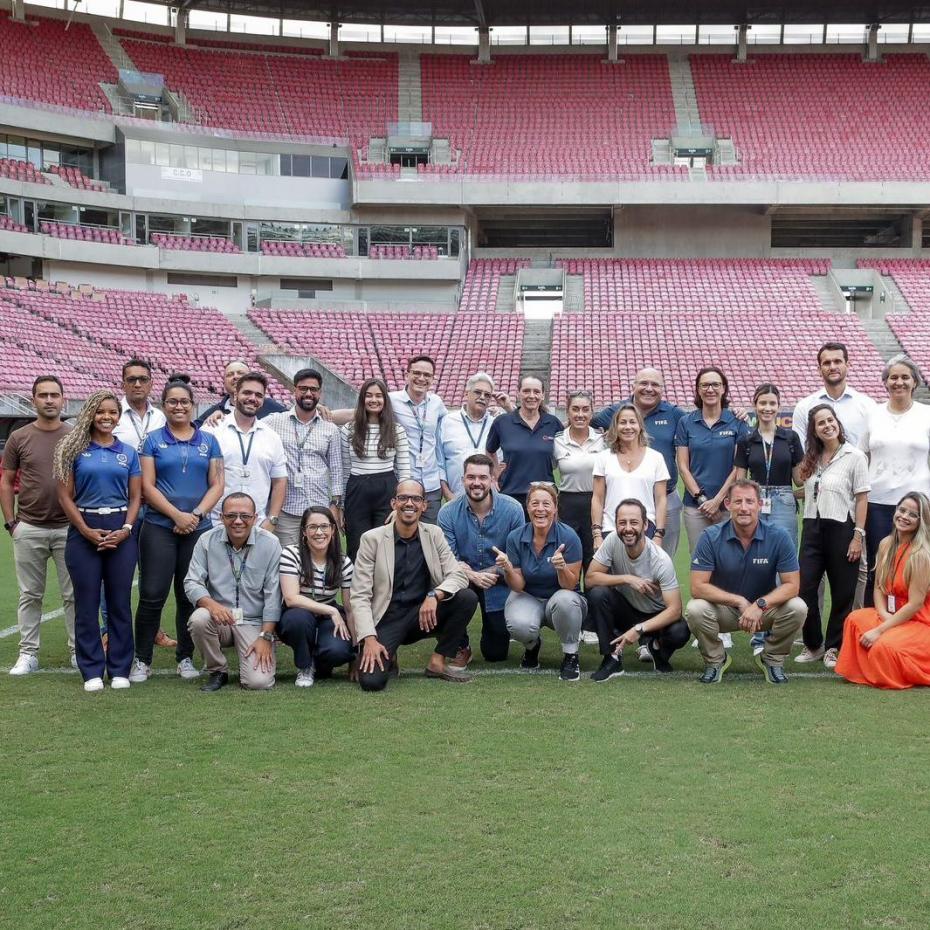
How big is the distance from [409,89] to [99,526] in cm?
3575

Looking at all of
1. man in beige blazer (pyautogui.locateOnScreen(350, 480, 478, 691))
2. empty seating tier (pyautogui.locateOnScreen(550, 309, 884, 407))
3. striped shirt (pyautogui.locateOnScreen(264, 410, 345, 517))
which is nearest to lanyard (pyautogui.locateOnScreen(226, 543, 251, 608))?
man in beige blazer (pyautogui.locateOnScreen(350, 480, 478, 691))

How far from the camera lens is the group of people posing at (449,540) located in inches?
234

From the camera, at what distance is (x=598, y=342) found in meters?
29.7

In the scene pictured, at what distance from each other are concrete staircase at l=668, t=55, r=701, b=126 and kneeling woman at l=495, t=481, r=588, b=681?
111ft

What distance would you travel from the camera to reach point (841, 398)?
6.92 m

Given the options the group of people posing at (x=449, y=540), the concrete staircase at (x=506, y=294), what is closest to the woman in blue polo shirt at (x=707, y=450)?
the group of people posing at (x=449, y=540)

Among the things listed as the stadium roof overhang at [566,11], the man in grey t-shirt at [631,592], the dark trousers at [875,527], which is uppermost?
the stadium roof overhang at [566,11]

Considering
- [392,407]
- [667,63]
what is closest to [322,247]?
[667,63]

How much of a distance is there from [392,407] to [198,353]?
2253 cm

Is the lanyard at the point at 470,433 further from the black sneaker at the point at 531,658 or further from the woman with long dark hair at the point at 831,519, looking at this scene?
the woman with long dark hair at the point at 831,519

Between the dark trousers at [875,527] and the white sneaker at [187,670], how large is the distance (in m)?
4.37

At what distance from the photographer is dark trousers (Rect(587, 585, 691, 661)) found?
20.5ft

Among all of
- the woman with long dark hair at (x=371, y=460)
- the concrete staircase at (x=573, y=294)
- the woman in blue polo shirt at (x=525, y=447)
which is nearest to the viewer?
the woman with long dark hair at (x=371, y=460)

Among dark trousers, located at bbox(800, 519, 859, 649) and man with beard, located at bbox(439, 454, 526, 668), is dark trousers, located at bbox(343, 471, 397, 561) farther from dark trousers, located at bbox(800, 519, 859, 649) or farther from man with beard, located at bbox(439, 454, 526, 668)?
→ dark trousers, located at bbox(800, 519, 859, 649)
